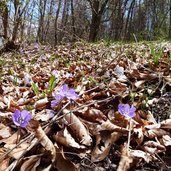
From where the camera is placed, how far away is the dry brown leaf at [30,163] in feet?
3.79

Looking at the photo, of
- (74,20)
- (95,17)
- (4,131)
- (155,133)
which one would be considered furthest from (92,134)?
(74,20)

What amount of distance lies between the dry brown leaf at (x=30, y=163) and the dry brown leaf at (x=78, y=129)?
22 centimetres

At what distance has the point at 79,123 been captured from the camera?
4.64 feet

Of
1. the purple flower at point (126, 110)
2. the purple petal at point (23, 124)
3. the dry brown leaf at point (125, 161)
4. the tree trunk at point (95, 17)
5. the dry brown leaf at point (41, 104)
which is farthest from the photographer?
the tree trunk at point (95, 17)

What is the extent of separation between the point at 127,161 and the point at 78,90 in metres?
0.96

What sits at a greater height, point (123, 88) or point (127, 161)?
point (123, 88)

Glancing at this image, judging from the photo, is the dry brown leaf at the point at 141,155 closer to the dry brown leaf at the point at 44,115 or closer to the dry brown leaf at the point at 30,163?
the dry brown leaf at the point at 30,163

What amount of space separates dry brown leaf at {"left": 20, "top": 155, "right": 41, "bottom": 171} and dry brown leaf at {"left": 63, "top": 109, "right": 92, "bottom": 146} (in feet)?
0.72

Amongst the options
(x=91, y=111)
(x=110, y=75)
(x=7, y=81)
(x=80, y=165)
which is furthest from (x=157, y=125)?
(x=7, y=81)

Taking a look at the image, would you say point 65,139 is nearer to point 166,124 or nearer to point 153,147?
point 153,147

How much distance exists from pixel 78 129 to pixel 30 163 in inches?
11.9

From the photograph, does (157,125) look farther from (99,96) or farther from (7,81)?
(7,81)

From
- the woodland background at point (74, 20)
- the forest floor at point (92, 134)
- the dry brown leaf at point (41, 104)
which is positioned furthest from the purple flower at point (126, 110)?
the woodland background at point (74, 20)

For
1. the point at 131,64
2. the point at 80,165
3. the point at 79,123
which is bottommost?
the point at 80,165
